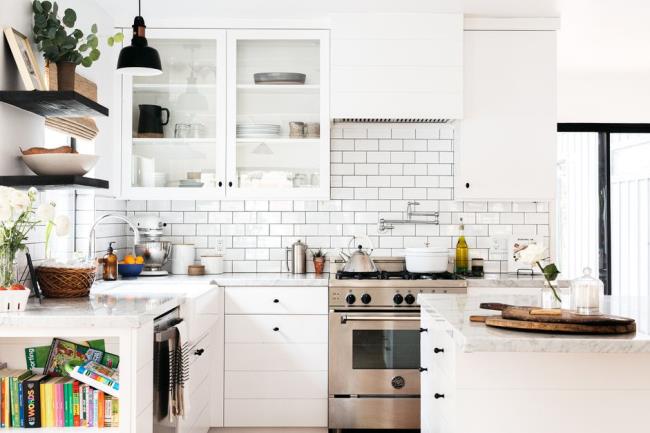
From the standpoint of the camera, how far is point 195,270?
4.57 meters

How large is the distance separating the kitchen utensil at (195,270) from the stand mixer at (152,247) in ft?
0.52

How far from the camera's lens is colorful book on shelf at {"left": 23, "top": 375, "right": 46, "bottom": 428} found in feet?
8.70

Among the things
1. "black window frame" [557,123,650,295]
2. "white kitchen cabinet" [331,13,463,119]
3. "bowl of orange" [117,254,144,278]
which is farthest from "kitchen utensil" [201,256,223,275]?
"black window frame" [557,123,650,295]

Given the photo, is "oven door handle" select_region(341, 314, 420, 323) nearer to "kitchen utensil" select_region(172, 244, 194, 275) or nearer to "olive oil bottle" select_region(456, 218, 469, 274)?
"olive oil bottle" select_region(456, 218, 469, 274)

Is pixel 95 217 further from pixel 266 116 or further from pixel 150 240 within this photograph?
pixel 266 116

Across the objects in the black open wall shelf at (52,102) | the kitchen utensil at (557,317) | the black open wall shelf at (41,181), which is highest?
the black open wall shelf at (52,102)

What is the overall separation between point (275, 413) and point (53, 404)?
1807 millimetres

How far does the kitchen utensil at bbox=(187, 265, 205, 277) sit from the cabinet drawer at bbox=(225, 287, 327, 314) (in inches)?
17.6

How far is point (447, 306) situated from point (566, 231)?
4.56 metres

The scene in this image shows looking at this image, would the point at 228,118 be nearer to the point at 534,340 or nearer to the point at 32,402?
the point at 32,402

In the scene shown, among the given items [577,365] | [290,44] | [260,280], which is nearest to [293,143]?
[290,44]

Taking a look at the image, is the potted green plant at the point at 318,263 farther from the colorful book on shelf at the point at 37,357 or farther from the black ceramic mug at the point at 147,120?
the colorful book on shelf at the point at 37,357

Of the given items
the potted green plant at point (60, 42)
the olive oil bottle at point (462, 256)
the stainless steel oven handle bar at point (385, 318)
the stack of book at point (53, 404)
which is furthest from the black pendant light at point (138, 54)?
the olive oil bottle at point (462, 256)

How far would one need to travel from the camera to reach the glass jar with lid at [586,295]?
92.1 inches
